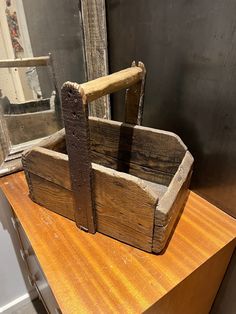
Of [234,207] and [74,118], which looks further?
[234,207]

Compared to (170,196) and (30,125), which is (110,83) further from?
(30,125)

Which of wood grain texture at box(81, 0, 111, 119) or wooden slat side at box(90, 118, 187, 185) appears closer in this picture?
wooden slat side at box(90, 118, 187, 185)

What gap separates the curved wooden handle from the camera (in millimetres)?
410

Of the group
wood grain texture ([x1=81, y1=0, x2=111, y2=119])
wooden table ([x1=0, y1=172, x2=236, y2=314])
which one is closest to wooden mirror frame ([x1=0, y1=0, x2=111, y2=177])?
wood grain texture ([x1=81, y1=0, x2=111, y2=119])

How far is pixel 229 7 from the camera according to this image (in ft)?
1.46

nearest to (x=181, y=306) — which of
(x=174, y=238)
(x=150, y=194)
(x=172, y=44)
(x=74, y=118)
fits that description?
(x=174, y=238)

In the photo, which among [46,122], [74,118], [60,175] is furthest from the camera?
[46,122]

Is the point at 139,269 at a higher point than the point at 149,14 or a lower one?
lower

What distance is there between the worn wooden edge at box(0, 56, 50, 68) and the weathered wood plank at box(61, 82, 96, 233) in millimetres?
350

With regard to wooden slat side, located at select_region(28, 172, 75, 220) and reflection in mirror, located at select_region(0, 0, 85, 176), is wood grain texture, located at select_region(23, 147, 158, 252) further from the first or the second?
reflection in mirror, located at select_region(0, 0, 85, 176)

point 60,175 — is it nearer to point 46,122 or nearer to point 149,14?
point 46,122

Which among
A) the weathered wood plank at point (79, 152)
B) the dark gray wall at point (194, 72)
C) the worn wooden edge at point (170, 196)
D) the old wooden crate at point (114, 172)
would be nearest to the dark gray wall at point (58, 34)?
the dark gray wall at point (194, 72)

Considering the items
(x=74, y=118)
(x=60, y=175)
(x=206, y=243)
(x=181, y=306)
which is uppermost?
(x=74, y=118)

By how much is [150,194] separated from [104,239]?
175 millimetres
